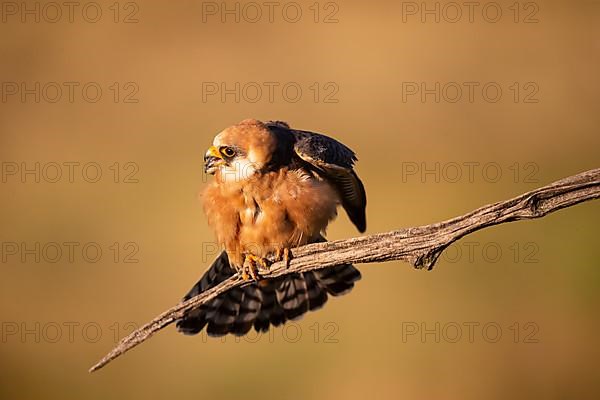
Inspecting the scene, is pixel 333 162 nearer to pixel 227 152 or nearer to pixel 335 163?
pixel 335 163

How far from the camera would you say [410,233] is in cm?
438

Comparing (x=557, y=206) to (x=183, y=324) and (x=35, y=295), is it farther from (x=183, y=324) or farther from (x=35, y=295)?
(x=35, y=295)

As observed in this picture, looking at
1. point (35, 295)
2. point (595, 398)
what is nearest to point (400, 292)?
point (595, 398)

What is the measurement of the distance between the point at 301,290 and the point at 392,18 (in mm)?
7923

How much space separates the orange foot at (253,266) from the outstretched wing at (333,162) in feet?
2.83

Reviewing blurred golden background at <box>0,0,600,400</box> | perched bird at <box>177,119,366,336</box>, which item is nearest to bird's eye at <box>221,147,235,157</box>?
perched bird at <box>177,119,366,336</box>

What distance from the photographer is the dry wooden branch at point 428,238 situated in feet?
13.0

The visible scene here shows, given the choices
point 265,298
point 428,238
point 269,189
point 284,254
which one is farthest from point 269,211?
point 428,238

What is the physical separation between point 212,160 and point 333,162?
3.11 ft

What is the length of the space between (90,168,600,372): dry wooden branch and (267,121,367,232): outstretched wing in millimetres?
1052

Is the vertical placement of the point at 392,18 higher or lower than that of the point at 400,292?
higher

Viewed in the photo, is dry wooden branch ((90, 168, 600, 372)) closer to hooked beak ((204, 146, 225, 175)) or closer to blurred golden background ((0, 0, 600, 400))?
hooked beak ((204, 146, 225, 175))

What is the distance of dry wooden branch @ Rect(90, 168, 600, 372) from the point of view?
13.0ft

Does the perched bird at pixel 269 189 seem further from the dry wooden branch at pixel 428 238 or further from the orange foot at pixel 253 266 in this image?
the dry wooden branch at pixel 428 238
